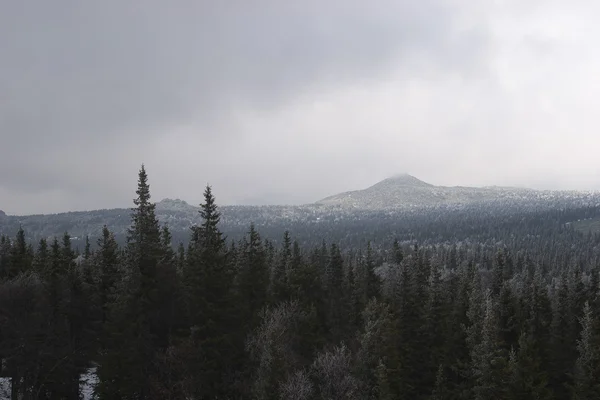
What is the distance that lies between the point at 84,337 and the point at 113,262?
314 inches

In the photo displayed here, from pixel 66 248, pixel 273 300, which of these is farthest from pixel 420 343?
pixel 66 248

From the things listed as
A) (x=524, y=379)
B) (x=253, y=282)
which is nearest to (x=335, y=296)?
(x=253, y=282)

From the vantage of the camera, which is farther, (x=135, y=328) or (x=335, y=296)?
(x=335, y=296)

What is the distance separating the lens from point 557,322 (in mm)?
58625

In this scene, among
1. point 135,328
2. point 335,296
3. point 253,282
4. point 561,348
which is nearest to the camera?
point 135,328

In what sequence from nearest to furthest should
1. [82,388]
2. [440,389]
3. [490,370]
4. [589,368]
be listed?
[490,370]
[589,368]
[82,388]
[440,389]

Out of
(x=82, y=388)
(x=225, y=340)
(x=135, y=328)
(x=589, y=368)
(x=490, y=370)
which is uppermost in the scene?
(x=135, y=328)

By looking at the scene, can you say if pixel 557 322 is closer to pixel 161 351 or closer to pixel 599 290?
pixel 599 290

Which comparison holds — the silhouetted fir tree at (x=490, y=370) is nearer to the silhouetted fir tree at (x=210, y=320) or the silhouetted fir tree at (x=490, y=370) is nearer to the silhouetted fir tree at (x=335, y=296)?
the silhouetted fir tree at (x=335, y=296)

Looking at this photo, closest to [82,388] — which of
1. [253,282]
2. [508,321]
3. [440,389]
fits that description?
[253,282]

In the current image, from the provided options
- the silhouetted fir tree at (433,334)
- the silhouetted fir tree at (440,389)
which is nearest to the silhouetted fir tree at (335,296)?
the silhouetted fir tree at (433,334)

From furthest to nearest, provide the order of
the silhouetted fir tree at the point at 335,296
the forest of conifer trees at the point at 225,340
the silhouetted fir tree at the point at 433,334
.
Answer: the silhouetted fir tree at the point at 335,296
the silhouetted fir tree at the point at 433,334
the forest of conifer trees at the point at 225,340

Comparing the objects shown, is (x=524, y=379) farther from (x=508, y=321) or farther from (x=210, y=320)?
(x=210, y=320)

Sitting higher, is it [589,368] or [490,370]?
[490,370]
